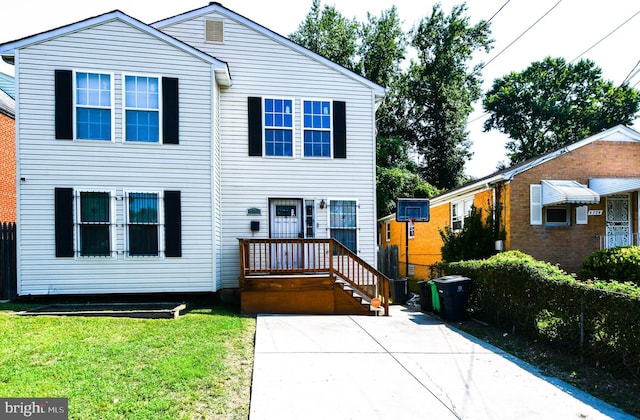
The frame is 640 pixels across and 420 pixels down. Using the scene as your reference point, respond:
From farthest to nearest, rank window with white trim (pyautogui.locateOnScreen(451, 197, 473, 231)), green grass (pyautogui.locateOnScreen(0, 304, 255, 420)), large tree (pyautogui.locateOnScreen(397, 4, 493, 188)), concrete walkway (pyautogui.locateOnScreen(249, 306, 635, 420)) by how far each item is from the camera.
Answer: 1. large tree (pyautogui.locateOnScreen(397, 4, 493, 188))
2. window with white trim (pyautogui.locateOnScreen(451, 197, 473, 231))
3. concrete walkway (pyautogui.locateOnScreen(249, 306, 635, 420))
4. green grass (pyautogui.locateOnScreen(0, 304, 255, 420))

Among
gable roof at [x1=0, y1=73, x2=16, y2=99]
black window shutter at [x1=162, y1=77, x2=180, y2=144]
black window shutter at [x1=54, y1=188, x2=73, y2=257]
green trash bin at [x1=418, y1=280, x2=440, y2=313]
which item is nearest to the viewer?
black window shutter at [x1=54, y1=188, x2=73, y2=257]

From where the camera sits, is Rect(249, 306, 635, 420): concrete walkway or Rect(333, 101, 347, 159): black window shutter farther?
Rect(333, 101, 347, 159): black window shutter

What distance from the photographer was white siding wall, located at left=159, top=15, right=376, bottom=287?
1102 cm

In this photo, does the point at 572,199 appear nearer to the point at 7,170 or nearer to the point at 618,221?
the point at 618,221

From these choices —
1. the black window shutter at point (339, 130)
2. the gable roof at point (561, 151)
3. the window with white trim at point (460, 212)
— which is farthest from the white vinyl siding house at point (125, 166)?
the window with white trim at point (460, 212)

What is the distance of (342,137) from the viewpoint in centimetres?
1155

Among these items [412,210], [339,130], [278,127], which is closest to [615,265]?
[412,210]

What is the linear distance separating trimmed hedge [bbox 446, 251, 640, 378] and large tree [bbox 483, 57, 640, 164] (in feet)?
90.4

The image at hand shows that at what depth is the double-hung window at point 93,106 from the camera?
9.45 m

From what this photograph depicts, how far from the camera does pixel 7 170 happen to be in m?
14.4

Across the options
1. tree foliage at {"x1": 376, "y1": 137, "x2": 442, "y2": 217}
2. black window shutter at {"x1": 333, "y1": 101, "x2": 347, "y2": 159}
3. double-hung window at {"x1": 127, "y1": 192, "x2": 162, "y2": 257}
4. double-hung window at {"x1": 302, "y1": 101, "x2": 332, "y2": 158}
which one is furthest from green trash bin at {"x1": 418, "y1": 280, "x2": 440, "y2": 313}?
tree foliage at {"x1": 376, "y1": 137, "x2": 442, "y2": 217}

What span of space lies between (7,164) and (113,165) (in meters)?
7.95

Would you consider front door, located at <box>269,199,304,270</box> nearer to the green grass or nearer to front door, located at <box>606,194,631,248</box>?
the green grass

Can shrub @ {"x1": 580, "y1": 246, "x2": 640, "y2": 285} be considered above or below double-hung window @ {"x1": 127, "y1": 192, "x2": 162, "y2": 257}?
below
